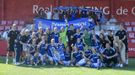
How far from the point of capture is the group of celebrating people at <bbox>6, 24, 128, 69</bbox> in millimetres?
20156

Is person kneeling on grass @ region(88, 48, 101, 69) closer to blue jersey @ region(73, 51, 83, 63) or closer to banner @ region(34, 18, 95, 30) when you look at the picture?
blue jersey @ region(73, 51, 83, 63)

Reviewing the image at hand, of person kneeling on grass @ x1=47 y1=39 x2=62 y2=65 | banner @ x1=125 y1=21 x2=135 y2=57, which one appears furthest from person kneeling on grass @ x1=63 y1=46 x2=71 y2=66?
banner @ x1=125 y1=21 x2=135 y2=57

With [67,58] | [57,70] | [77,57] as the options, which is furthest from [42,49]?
[57,70]

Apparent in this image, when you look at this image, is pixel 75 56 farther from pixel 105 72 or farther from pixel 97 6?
pixel 97 6

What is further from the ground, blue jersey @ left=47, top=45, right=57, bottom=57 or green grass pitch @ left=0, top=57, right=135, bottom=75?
blue jersey @ left=47, top=45, right=57, bottom=57

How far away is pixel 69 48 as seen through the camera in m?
20.9

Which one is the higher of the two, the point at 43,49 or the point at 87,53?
the point at 43,49

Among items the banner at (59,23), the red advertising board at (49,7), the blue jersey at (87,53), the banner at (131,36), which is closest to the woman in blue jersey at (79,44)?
the blue jersey at (87,53)

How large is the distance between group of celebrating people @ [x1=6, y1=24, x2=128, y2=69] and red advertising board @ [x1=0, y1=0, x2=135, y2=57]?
13.3 ft

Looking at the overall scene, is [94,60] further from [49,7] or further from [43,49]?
[49,7]

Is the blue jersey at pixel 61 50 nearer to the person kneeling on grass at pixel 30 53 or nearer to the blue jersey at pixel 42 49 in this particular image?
the blue jersey at pixel 42 49

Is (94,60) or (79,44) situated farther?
(79,44)

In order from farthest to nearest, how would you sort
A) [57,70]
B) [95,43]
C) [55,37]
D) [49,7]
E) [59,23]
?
[49,7] < [59,23] < [55,37] < [95,43] < [57,70]

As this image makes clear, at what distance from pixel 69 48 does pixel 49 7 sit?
4.84 metres
